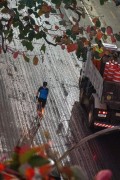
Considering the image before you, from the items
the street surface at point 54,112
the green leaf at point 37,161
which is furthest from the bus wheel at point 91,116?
the green leaf at point 37,161

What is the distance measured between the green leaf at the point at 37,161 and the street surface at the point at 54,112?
1014cm

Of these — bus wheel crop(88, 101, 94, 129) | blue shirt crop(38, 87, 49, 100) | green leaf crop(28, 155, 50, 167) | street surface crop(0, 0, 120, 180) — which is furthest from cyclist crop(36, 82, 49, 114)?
green leaf crop(28, 155, 50, 167)

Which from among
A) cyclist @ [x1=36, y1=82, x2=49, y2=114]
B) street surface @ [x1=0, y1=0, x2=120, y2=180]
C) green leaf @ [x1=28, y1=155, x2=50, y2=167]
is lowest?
street surface @ [x1=0, y1=0, x2=120, y2=180]

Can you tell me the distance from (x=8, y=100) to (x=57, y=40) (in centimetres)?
911

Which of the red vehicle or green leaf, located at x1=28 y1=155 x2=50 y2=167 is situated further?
the red vehicle

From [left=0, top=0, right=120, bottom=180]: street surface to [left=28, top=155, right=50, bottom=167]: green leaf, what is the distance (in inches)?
399

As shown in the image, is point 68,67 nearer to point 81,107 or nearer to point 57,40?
point 81,107

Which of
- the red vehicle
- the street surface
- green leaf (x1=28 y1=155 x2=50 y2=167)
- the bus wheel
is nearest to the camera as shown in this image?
green leaf (x1=28 y1=155 x2=50 y2=167)

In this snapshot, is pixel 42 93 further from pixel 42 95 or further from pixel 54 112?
pixel 54 112

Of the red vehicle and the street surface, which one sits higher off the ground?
the red vehicle

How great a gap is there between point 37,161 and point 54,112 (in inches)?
603

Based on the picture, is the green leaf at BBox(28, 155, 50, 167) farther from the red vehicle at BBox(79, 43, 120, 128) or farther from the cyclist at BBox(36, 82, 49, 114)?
the cyclist at BBox(36, 82, 49, 114)

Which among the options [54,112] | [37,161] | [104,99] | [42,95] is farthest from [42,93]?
[37,161]

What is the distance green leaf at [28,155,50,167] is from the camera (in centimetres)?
309
